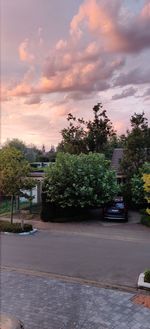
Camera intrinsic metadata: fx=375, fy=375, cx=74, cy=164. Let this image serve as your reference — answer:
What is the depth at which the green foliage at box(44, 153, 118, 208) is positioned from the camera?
20.4m

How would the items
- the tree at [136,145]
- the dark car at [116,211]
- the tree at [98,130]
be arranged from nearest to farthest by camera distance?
the dark car at [116,211] → the tree at [136,145] → the tree at [98,130]

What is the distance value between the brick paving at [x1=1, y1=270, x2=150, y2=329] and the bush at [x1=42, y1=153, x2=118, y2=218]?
964 centimetres

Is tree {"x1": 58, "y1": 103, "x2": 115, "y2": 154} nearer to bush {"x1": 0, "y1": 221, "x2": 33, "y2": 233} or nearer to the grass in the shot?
the grass

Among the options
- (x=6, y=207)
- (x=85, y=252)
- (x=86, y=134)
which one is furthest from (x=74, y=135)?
(x=85, y=252)

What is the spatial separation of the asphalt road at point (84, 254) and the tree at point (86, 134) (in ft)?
42.7

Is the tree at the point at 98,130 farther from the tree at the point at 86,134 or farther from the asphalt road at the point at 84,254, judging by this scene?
the asphalt road at the point at 84,254

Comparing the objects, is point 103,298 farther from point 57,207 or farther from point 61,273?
point 57,207

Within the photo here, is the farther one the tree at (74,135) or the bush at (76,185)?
the tree at (74,135)

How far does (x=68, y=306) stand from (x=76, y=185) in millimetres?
11659

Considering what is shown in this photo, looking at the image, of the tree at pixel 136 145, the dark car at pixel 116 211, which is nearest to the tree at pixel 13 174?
the dark car at pixel 116 211

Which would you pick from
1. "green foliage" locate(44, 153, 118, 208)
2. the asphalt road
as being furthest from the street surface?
"green foliage" locate(44, 153, 118, 208)

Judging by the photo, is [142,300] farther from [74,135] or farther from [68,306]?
[74,135]

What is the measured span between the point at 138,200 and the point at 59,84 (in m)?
16.0

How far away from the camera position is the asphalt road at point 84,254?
1155 cm
